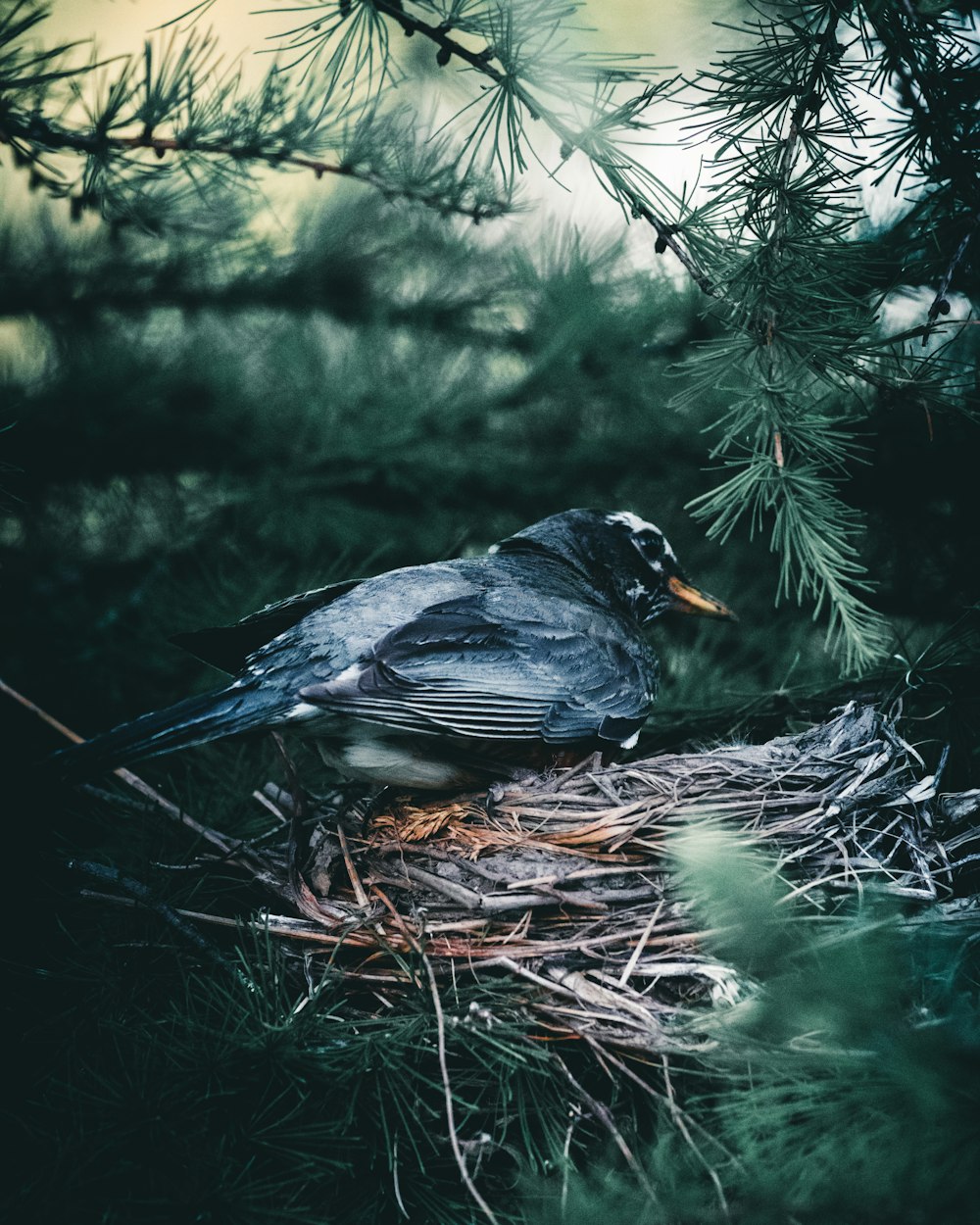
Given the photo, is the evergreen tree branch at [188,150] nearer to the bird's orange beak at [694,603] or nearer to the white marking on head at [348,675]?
the white marking on head at [348,675]

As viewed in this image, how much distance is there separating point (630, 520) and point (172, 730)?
160cm

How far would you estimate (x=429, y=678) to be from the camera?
2.09 meters

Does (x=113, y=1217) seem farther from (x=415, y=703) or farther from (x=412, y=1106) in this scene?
(x=415, y=703)

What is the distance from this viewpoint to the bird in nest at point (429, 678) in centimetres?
197

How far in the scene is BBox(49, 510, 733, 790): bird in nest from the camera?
197cm

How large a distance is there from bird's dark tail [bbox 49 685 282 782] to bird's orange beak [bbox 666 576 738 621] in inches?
54.1

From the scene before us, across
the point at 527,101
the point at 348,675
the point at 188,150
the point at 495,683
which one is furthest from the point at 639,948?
the point at 188,150

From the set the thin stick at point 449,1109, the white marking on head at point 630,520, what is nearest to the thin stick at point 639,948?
the thin stick at point 449,1109

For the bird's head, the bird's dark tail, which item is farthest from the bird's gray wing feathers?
the bird's head

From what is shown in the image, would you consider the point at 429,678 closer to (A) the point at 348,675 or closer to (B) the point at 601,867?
(A) the point at 348,675

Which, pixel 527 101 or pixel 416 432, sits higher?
pixel 527 101

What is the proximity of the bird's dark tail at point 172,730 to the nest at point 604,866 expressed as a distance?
0.23 metres

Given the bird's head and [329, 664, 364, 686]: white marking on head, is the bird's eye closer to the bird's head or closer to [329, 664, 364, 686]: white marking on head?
the bird's head

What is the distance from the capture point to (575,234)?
3.01 m
